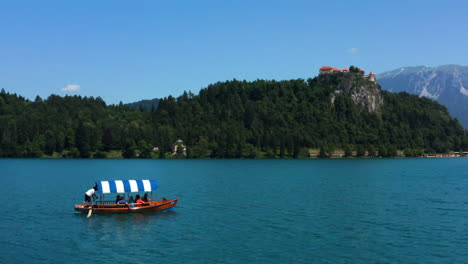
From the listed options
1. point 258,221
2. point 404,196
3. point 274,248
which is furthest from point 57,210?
point 404,196

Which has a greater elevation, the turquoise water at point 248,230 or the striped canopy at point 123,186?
the striped canopy at point 123,186

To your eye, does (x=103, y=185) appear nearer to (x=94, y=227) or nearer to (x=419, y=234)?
(x=94, y=227)

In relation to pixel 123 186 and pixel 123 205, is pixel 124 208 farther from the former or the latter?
pixel 123 186

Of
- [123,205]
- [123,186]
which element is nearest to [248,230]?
[123,205]

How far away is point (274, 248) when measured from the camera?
49719 mm

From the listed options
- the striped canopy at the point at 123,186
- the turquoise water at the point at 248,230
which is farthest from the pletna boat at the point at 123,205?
the turquoise water at the point at 248,230

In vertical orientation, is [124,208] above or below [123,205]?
below

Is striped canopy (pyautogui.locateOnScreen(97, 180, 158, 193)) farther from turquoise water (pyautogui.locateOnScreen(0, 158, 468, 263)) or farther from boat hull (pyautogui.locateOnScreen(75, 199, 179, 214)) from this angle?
turquoise water (pyautogui.locateOnScreen(0, 158, 468, 263))

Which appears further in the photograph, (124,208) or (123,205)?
(123,205)

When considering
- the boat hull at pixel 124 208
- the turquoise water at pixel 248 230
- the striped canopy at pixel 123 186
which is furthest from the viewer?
the striped canopy at pixel 123 186

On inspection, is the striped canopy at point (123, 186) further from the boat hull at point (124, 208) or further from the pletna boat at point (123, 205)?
the boat hull at point (124, 208)

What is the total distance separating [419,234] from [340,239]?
34.4ft

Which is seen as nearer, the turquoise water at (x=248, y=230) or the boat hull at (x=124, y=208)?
the turquoise water at (x=248, y=230)

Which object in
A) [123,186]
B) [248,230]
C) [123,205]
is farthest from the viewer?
[123,186]
